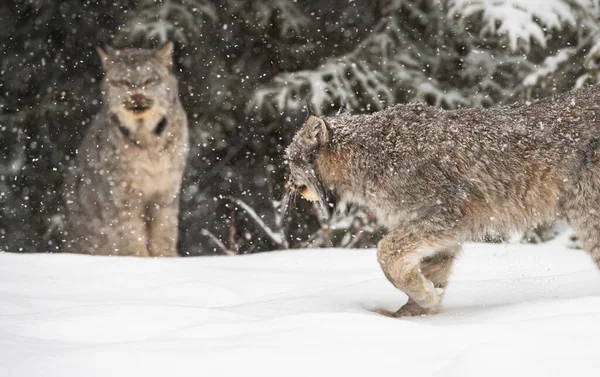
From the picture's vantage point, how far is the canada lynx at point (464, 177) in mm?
3576

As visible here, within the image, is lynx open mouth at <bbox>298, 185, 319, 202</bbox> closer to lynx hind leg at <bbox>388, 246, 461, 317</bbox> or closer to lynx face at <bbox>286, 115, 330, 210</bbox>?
lynx face at <bbox>286, 115, 330, 210</bbox>

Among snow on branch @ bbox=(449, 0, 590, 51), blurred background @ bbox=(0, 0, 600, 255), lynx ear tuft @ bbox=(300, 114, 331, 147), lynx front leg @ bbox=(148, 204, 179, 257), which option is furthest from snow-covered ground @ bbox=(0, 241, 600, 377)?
snow on branch @ bbox=(449, 0, 590, 51)

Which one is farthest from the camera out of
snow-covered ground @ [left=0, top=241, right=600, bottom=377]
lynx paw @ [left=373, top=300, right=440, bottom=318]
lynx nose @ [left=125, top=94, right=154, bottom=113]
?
lynx nose @ [left=125, top=94, right=154, bottom=113]

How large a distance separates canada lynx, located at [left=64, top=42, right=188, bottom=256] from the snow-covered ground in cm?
232

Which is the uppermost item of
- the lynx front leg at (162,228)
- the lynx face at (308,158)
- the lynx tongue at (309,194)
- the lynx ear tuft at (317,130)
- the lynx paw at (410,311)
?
the lynx ear tuft at (317,130)

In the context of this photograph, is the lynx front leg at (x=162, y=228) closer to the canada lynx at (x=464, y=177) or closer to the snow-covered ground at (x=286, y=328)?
the snow-covered ground at (x=286, y=328)

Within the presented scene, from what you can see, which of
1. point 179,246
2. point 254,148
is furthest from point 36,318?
point 179,246

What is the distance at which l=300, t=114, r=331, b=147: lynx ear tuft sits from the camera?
3951 millimetres

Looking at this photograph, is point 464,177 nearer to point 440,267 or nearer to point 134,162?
point 440,267

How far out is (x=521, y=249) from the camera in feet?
18.5

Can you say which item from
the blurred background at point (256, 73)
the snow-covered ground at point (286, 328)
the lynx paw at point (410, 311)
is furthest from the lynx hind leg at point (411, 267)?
the blurred background at point (256, 73)

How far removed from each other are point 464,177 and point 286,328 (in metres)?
1.32

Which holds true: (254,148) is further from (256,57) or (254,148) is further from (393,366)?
(393,366)

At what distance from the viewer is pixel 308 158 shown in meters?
4.05
